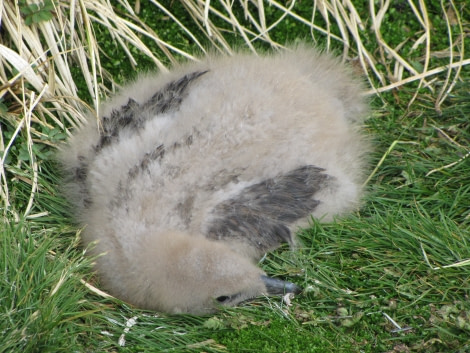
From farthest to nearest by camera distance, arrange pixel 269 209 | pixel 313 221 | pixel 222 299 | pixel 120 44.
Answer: pixel 120 44 → pixel 313 221 → pixel 269 209 → pixel 222 299

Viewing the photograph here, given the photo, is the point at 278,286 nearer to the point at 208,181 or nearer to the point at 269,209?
the point at 269,209

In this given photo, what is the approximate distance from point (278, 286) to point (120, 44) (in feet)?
7.02

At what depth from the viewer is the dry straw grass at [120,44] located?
13.5ft

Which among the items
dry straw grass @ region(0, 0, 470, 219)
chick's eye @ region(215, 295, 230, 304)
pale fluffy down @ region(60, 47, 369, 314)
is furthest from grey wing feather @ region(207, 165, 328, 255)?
dry straw grass @ region(0, 0, 470, 219)

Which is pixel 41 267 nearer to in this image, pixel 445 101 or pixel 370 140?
pixel 370 140

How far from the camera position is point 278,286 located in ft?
11.3

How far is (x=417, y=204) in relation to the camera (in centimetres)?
386

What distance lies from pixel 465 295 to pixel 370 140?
1.23 metres

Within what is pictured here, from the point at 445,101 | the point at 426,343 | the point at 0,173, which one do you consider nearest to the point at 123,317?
the point at 0,173

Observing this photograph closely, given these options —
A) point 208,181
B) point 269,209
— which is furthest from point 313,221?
point 208,181

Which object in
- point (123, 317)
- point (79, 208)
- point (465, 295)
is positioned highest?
point (79, 208)

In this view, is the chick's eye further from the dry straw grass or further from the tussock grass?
the dry straw grass

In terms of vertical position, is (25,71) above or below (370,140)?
above

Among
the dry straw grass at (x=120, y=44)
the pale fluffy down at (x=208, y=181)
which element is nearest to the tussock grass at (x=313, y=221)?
the dry straw grass at (x=120, y=44)
